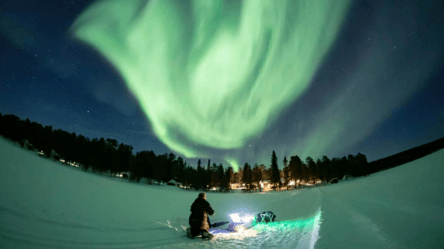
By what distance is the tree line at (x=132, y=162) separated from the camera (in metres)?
61.4

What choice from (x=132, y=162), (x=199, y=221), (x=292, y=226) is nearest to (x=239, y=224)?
(x=292, y=226)

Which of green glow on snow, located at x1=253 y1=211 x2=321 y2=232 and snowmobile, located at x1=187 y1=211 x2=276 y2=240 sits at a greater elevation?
green glow on snow, located at x1=253 y1=211 x2=321 y2=232

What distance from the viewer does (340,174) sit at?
81688mm

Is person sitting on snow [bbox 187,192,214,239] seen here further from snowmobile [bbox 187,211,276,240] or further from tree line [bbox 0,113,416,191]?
tree line [bbox 0,113,416,191]

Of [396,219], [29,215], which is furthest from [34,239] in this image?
[396,219]

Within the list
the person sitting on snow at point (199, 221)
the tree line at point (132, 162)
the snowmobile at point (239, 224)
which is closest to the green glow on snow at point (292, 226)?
the snowmobile at point (239, 224)

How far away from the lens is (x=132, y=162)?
6912 centimetres

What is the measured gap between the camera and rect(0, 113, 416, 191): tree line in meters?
61.4

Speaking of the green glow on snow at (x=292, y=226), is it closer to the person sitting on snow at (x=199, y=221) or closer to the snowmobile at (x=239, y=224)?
the snowmobile at (x=239, y=224)

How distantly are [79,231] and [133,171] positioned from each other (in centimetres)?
6818

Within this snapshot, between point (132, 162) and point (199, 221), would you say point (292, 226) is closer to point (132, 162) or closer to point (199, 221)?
point (199, 221)

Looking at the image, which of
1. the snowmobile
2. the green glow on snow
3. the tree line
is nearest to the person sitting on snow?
the snowmobile

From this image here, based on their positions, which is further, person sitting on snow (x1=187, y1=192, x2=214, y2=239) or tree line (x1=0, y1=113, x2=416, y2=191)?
tree line (x1=0, y1=113, x2=416, y2=191)

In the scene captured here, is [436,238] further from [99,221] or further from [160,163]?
[160,163]
